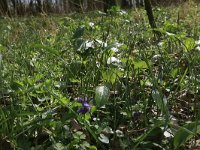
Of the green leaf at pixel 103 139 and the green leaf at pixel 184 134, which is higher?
the green leaf at pixel 184 134

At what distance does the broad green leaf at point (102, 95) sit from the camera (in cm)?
129

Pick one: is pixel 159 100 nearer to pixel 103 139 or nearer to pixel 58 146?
pixel 103 139

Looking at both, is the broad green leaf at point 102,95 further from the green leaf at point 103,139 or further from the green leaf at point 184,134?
the green leaf at point 184,134

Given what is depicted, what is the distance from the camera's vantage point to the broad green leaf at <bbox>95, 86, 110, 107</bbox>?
1292 mm

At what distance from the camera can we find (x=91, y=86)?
1.75 meters

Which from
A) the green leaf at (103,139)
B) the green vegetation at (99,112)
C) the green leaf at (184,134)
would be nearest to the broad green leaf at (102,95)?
the green vegetation at (99,112)

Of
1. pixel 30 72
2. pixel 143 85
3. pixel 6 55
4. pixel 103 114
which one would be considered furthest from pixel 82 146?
pixel 6 55

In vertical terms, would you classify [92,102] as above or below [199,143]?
above

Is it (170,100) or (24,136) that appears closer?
(24,136)

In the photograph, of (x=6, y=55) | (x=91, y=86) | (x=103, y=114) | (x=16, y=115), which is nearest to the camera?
(x=16, y=115)

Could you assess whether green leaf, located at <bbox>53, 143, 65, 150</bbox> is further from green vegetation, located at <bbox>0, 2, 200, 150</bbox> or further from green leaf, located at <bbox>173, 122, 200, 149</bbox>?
green leaf, located at <bbox>173, 122, 200, 149</bbox>

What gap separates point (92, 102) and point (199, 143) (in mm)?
412

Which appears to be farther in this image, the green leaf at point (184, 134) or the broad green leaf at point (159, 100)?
the broad green leaf at point (159, 100)

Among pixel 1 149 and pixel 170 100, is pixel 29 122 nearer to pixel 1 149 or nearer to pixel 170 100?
pixel 1 149
